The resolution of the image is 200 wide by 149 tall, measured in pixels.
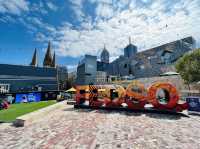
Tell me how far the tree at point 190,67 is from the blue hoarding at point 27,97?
26650 mm

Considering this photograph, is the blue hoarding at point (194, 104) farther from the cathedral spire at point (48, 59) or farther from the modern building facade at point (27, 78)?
the cathedral spire at point (48, 59)

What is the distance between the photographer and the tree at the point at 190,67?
2428 cm

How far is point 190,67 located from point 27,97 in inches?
1127

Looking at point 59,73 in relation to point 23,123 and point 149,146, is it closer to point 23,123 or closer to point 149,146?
point 23,123

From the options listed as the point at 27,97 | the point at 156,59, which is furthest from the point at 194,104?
the point at 156,59

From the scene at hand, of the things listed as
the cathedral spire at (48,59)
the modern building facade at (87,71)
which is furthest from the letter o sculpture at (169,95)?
the cathedral spire at (48,59)

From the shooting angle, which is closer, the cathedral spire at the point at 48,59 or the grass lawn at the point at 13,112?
the grass lawn at the point at 13,112

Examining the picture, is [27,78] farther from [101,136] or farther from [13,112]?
[101,136]

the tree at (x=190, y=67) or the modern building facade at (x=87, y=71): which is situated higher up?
the modern building facade at (x=87, y=71)

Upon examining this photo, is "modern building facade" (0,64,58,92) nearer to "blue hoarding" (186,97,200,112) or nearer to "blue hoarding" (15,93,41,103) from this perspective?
"blue hoarding" (15,93,41,103)

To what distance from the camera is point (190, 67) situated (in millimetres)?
24984

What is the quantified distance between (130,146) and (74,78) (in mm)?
70582

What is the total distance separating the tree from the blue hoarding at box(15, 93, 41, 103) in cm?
2665

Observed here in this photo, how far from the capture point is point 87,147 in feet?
24.0
